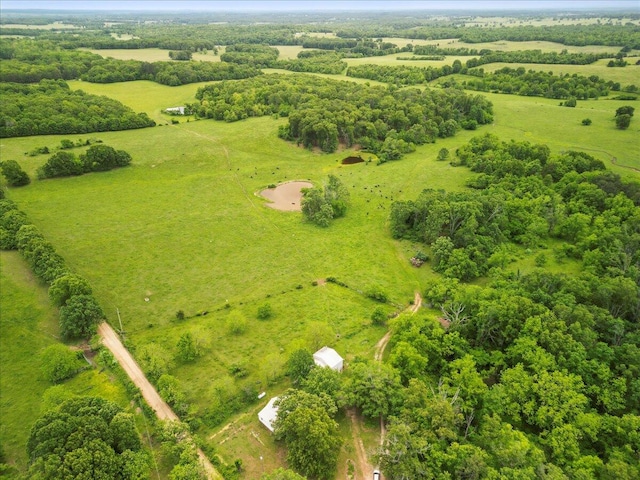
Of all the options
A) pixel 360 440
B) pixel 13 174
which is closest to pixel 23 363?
pixel 360 440

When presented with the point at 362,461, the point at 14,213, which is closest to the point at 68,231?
the point at 14,213

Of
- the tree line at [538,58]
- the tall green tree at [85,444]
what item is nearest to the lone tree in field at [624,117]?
the tree line at [538,58]

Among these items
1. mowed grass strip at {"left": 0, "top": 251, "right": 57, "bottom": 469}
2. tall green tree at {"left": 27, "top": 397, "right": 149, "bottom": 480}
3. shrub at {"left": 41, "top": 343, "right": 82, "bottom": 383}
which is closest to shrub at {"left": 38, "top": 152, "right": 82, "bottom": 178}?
mowed grass strip at {"left": 0, "top": 251, "right": 57, "bottom": 469}

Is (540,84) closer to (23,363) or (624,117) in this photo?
(624,117)

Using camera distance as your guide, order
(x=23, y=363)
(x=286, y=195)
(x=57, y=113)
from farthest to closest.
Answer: (x=57, y=113) → (x=286, y=195) → (x=23, y=363)

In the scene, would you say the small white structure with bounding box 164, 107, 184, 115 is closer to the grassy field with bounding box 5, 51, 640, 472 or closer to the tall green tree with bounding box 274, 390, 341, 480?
the grassy field with bounding box 5, 51, 640, 472

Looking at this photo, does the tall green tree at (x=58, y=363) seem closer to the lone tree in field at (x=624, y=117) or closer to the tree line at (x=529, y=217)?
the tree line at (x=529, y=217)
